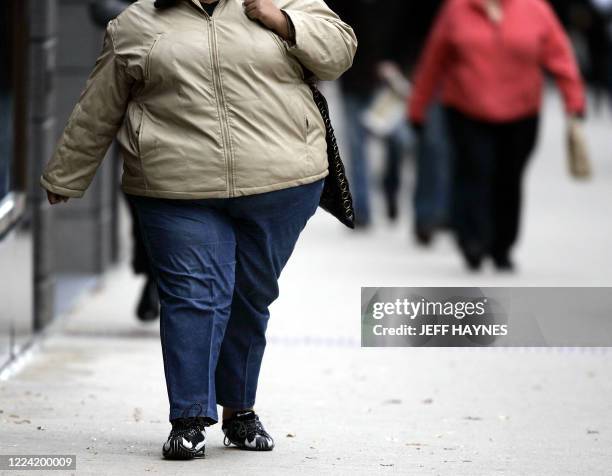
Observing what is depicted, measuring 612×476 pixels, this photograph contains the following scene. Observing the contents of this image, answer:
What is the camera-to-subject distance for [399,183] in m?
12.8

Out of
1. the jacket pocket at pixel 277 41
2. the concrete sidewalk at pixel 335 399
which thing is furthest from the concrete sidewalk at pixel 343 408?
the jacket pocket at pixel 277 41

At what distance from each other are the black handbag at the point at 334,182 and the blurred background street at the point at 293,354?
0.78 meters

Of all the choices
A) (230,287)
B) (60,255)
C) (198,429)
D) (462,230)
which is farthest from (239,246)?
(462,230)

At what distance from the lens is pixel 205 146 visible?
189 inches

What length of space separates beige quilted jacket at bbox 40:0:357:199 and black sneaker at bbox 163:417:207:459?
69 cm

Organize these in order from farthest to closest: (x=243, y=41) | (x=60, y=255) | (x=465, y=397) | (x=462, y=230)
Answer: (x=462, y=230)
(x=60, y=255)
(x=465, y=397)
(x=243, y=41)

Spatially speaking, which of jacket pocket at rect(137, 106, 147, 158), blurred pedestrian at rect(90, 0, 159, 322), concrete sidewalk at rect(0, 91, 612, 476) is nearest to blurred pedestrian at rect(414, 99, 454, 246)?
concrete sidewalk at rect(0, 91, 612, 476)

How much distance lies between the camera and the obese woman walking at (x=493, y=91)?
9523mm

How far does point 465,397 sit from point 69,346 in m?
1.92

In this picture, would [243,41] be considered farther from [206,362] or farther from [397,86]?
[397,86]

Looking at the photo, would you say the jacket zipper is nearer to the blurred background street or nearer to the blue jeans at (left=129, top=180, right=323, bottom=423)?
the blue jeans at (left=129, top=180, right=323, bottom=423)
